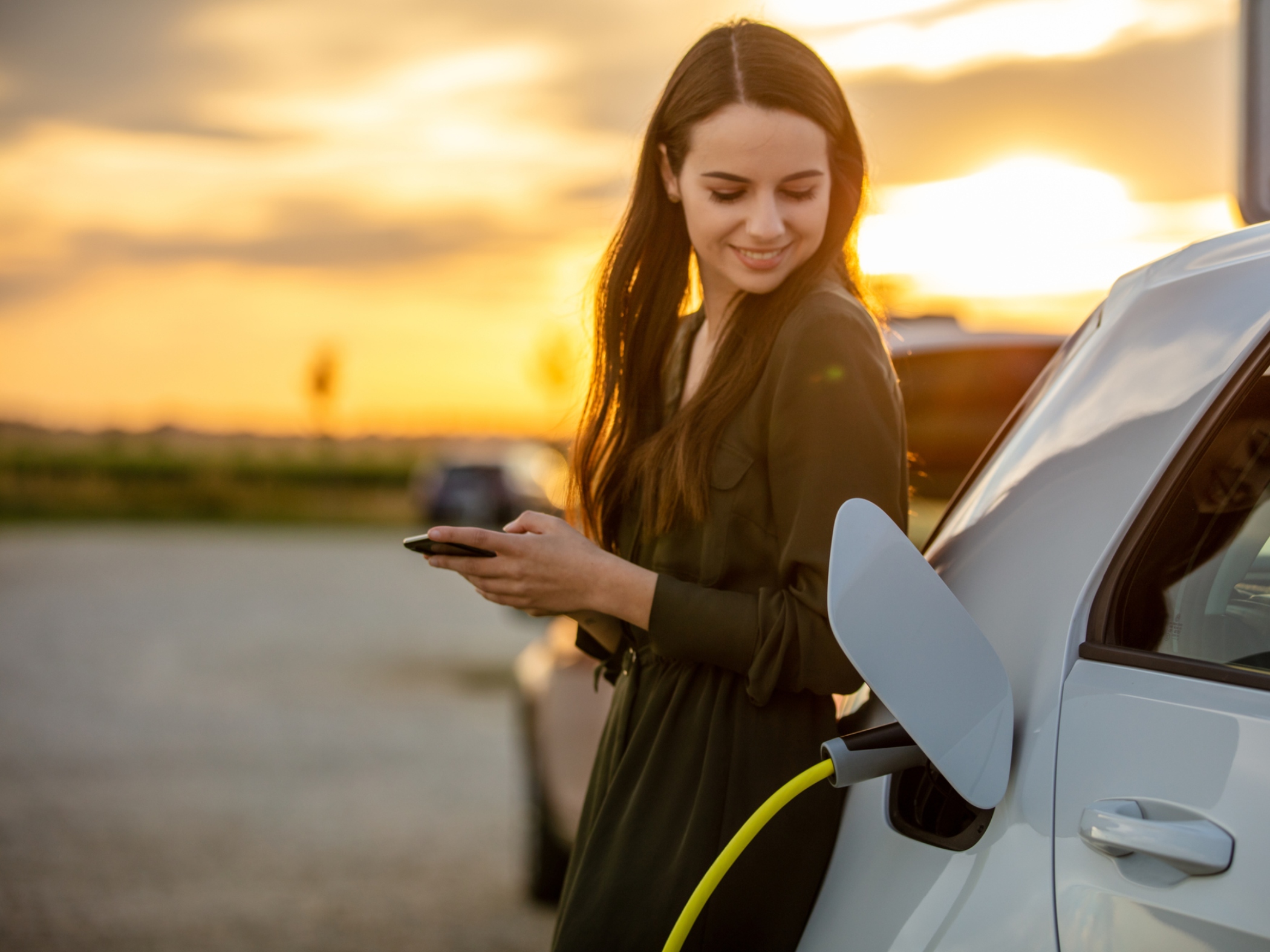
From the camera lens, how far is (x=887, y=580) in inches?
44.4

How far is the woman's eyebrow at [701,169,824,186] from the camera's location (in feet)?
5.16

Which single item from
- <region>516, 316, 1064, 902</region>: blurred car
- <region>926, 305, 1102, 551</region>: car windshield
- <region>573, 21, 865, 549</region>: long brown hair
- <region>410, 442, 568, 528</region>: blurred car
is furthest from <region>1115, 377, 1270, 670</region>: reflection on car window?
<region>410, 442, 568, 528</region>: blurred car

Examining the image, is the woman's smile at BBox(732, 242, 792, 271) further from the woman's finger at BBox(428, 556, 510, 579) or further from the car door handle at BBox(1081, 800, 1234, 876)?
the car door handle at BBox(1081, 800, 1234, 876)

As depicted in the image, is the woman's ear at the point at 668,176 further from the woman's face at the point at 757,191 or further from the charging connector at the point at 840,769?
the charging connector at the point at 840,769

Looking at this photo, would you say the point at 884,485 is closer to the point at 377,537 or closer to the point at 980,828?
the point at 980,828

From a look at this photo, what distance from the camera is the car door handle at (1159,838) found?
98cm

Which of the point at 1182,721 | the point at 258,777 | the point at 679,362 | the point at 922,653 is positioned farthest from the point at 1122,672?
the point at 258,777

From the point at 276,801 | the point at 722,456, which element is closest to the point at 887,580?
the point at 722,456

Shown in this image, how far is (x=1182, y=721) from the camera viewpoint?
3.46 ft

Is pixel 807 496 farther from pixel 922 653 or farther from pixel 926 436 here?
pixel 926 436

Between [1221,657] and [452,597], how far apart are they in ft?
47.5

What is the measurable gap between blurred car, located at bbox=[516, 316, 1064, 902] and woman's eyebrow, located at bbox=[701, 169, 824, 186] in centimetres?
80

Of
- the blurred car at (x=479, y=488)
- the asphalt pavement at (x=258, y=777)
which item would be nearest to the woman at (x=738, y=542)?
the asphalt pavement at (x=258, y=777)

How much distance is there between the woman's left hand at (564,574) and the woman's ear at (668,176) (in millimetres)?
558
